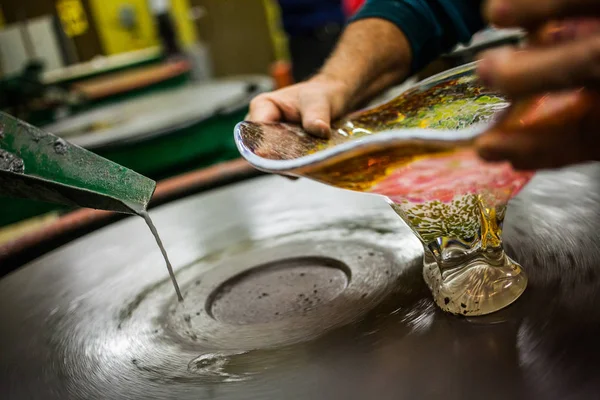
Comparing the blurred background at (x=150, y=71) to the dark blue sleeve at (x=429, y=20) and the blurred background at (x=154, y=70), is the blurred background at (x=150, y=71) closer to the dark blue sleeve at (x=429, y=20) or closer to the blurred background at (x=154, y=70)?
the blurred background at (x=154, y=70)

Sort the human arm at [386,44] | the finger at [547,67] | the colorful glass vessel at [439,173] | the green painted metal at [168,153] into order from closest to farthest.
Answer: the finger at [547,67], the colorful glass vessel at [439,173], the human arm at [386,44], the green painted metal at [168,153]

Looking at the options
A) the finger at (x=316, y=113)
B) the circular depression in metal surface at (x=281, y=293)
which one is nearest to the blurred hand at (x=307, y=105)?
the finger at (x=316, y=113)

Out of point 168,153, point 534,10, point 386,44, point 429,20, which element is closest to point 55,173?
point 534,10

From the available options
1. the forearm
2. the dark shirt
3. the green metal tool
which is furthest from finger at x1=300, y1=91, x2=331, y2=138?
the dark shirt

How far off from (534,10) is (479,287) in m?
0.31

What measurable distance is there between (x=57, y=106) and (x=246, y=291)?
214 cm

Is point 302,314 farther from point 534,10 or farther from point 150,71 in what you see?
point 150,71

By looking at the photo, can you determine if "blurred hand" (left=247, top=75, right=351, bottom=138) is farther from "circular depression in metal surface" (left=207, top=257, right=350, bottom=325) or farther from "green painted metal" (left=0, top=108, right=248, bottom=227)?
"green painted metal" (left=0, top=108, right=248, bottom=227)

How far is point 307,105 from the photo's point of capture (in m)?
0.87

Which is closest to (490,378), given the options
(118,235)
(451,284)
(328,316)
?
(451,284)

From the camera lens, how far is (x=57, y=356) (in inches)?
30.0

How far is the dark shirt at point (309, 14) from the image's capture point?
3109 millimetres

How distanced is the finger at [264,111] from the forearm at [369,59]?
16 cm

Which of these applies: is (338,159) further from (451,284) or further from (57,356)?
(57,356)
